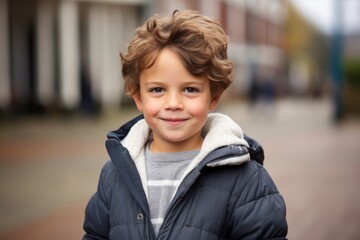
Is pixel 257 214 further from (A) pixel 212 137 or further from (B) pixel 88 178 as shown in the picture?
(B) pixel 88 178

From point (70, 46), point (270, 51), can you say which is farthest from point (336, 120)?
point (270, 51)

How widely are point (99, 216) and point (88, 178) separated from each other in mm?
5847

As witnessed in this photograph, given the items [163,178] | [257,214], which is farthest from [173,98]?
[257,214]

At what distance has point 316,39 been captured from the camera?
228 feet

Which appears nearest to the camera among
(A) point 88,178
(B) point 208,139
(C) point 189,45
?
(C) point 189,45

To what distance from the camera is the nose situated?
6.50 feet

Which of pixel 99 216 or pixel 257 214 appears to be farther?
pixel 99 216

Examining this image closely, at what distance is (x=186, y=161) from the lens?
2090mm

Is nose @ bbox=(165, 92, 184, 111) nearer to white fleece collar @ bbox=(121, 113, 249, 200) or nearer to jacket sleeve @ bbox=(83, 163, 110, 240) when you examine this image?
white fleece collar @ bbox=(121, 113, 249, 200)

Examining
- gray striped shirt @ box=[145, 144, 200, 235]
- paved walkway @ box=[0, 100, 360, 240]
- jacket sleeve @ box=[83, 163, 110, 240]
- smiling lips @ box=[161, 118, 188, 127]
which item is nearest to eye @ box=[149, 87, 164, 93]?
smiling lips @ box=[161, 118, 188, 127]

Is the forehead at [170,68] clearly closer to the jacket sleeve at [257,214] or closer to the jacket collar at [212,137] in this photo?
the jacket collar at [212,137]

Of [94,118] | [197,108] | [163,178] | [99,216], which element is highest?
[197,108]

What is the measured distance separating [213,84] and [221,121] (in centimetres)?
18

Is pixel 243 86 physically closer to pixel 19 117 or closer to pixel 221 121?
pixel 19 117
